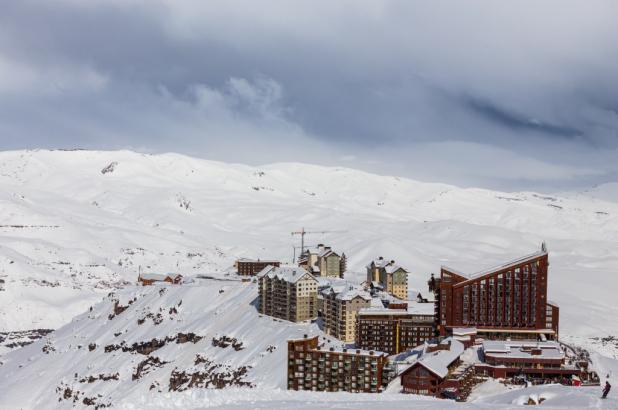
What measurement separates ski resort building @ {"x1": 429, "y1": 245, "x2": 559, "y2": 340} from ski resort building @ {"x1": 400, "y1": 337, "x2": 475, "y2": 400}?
20.4 metres

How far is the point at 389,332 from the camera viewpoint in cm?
9888

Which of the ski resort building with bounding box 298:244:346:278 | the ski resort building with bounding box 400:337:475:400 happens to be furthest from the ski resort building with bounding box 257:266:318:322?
the ski resort building with bounding box 400:337:475:400

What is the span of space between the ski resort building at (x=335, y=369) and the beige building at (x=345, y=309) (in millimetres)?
18188

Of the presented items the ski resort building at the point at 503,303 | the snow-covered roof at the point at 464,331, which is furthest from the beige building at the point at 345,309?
the snow-covered roof at the point at 464,331

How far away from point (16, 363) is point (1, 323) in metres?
36.0

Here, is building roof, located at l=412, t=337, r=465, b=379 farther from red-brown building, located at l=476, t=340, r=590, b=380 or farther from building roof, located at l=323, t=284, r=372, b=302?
building roof, located at l=323, t=284, r=372, b=302

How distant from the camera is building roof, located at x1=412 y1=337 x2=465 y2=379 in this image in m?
73.8

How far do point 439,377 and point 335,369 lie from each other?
50.2ft

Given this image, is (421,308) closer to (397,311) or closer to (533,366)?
(397,311)

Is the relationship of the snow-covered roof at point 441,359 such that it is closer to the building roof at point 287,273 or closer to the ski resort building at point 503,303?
the ski resort building at point 503,303

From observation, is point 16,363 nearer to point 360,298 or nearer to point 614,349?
point 360,298

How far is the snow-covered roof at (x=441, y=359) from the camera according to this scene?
242ft

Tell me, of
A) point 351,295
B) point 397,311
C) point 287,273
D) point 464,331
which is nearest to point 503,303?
point 464,331

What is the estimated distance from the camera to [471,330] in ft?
311
